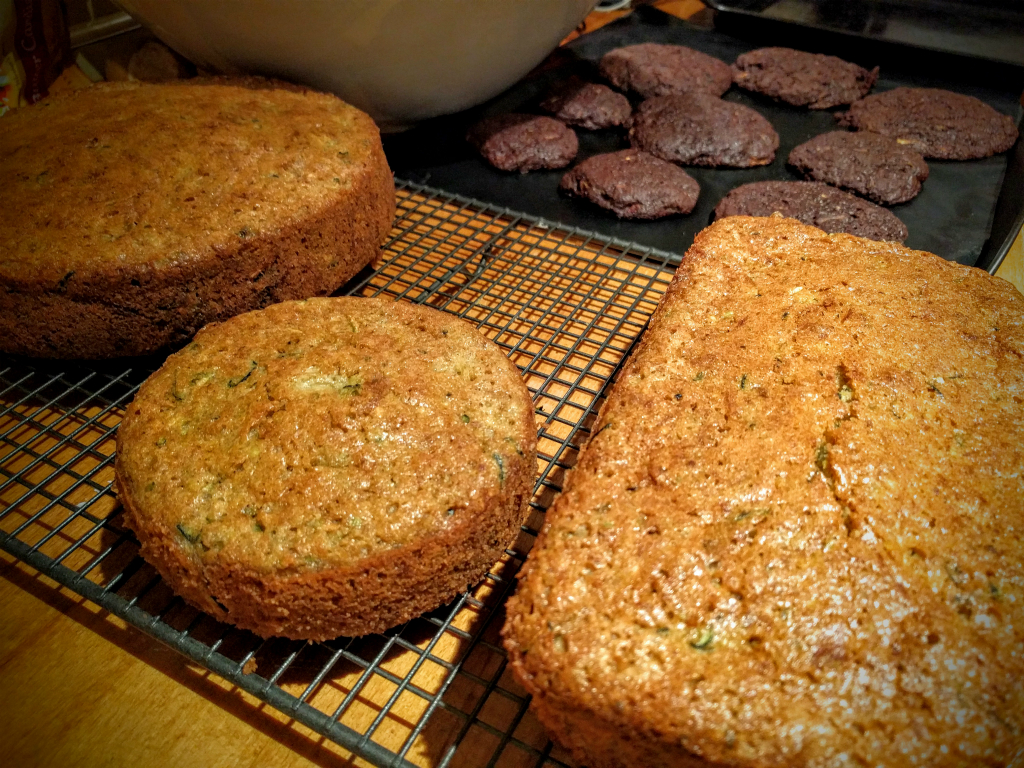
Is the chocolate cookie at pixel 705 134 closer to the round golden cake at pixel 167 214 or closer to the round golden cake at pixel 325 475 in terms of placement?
the round golden cake at pixel 167 214

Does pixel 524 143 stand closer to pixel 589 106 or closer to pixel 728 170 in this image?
pixel 589 106

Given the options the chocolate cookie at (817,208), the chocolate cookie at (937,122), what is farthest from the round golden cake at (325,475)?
the chocolate cookie at (937,122)

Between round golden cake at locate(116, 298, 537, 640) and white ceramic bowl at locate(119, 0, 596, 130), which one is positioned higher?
white ceramic bowl at locate(119, 0, 596, 130)

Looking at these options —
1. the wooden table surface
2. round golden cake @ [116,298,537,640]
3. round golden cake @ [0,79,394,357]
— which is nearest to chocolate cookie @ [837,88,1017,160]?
round golden cake @ [0,79,394,357]

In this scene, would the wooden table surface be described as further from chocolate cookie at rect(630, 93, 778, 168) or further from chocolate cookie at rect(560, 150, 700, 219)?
chocolate cookie at rect(630, 93, 778, 168)

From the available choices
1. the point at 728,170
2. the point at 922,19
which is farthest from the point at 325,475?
the point at 922,19

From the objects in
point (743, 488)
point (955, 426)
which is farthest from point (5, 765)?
point (955, 426)
